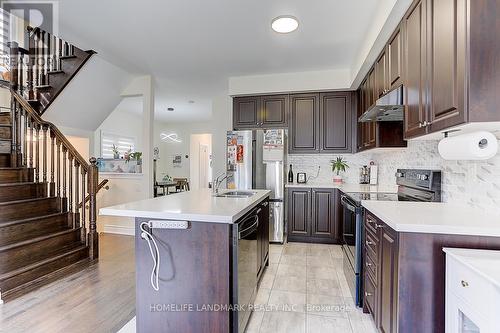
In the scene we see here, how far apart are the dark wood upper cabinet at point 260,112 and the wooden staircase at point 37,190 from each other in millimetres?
2298

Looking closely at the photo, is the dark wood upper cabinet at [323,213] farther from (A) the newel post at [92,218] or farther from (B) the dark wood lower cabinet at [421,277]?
(A) the newel post at [92,218]

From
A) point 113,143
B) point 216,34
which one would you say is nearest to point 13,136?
point 216,34

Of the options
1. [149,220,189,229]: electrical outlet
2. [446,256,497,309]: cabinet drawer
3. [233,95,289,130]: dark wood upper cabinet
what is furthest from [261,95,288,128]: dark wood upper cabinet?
[446,256,497,309]: cabinet drawer

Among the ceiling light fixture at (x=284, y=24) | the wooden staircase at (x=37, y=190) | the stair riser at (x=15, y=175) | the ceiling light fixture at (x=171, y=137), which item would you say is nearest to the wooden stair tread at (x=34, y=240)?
the wooden staircase at (x=37, y=190)

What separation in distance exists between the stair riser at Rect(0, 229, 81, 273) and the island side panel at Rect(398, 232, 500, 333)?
Answer: 10.7ft

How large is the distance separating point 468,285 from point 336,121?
11.1ft

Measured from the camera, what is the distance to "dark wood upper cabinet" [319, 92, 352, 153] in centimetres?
419

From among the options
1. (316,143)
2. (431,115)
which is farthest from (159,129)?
(431,115)

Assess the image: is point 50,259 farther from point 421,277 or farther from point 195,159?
point 195,159

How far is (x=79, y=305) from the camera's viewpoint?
2240mm

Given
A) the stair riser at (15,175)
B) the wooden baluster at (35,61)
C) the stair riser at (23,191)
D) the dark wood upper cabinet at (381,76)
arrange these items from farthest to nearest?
the wooden baluster at (35,61), the stair riser at (15,175), the stair riser at (23,191), the dark wood upper cabinet at (381,76)

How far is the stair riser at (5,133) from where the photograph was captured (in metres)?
3.43

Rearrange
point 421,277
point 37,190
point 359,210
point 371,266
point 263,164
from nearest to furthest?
point 421,277 → point 371,266 → point 359,210 → point 37,190 → point 263,164

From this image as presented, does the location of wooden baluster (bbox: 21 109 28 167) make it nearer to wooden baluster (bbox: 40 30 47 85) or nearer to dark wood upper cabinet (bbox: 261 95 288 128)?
wooden baluster (bbox: 40 30 47 85)
